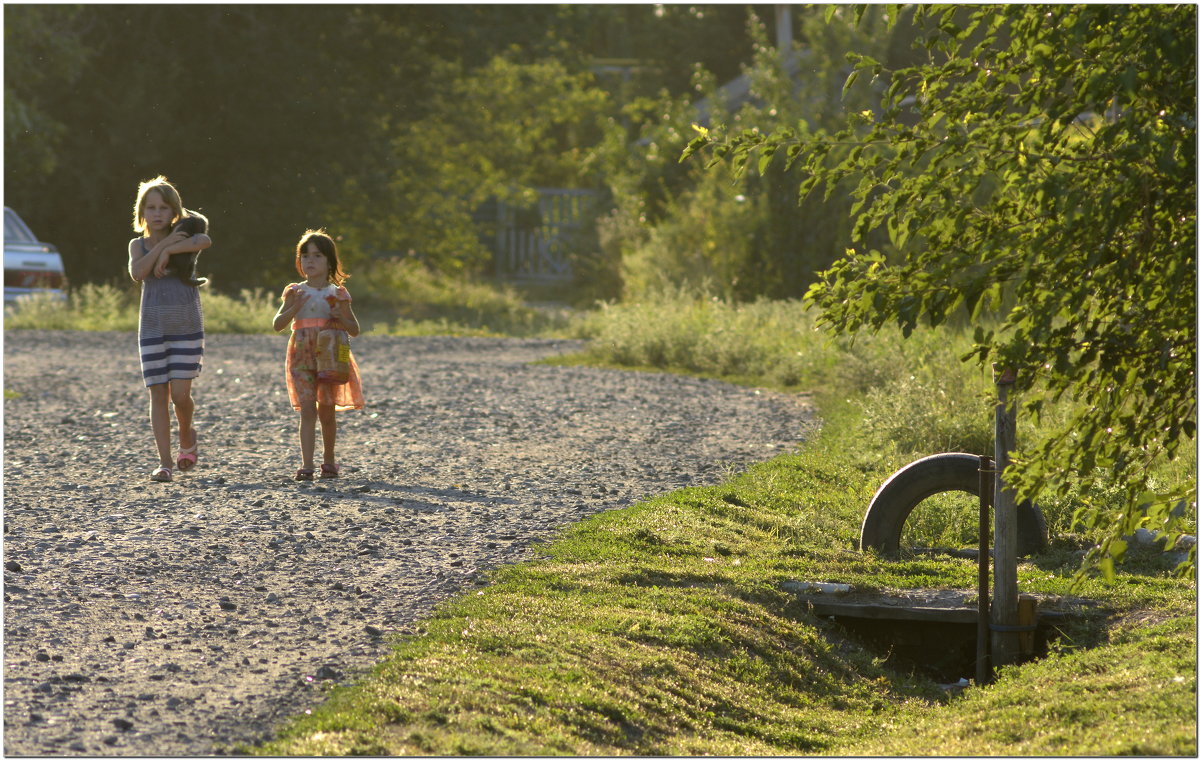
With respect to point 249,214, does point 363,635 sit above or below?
below

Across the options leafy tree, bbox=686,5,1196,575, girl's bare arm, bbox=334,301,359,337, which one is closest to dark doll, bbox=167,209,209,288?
girl's bare arm, bbox=334,301,359,337

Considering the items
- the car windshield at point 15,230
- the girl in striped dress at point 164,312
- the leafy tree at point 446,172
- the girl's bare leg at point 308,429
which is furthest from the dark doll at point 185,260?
the leafy tree at point 446,172

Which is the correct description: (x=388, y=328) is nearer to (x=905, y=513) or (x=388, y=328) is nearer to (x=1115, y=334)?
(x=905, y=513)

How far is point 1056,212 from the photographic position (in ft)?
12.6

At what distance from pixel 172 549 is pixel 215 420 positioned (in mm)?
4615

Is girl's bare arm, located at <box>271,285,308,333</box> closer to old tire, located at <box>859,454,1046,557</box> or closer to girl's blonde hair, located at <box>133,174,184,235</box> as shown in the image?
girl's blonde hair, located at <box>133,174,184,235</box>

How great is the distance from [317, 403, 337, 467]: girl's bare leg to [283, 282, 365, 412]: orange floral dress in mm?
50

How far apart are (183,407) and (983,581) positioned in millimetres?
4553

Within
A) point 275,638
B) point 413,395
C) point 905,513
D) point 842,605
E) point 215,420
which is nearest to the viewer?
point 275,638

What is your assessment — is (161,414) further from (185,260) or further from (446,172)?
(446,172)

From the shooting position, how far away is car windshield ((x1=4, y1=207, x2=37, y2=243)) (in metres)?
18.3

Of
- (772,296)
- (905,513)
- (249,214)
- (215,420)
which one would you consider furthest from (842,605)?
(249,214)

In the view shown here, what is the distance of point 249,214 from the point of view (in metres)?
23.0

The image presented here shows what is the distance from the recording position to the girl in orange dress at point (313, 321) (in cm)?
765
